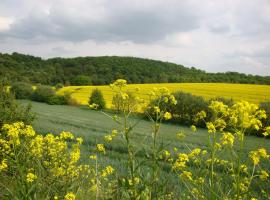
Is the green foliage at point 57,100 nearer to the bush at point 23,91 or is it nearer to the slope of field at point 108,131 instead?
the bush at point 23,91

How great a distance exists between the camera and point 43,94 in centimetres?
5028

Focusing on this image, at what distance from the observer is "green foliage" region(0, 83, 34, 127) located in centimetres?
952

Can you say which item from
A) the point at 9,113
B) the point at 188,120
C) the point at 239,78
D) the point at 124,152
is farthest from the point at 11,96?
the point at 239,78

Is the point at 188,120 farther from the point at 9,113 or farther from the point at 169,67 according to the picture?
the point at 169,67

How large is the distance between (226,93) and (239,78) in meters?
19.9

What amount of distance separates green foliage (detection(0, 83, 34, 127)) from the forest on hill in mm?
48857

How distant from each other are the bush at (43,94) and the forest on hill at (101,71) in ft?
27.3

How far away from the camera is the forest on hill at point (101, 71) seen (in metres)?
62.9

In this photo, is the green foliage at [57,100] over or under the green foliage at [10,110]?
under

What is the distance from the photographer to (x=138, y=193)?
2967 mm

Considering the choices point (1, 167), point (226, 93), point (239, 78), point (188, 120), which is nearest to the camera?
point (1, 167)

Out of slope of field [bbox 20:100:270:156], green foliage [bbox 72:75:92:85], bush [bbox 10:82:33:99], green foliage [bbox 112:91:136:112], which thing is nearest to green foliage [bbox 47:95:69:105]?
bush [bbox 10:82:33:99]

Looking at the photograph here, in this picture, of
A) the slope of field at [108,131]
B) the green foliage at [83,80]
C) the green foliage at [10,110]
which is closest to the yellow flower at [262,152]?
the slope of field at [108,131]

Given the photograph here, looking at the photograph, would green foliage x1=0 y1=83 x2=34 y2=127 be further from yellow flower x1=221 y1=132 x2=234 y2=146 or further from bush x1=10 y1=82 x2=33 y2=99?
bush x1=10 y1=82 x2=33 y2=99
